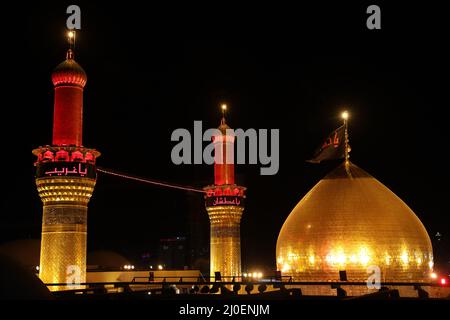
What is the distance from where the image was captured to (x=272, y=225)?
43.2 meters

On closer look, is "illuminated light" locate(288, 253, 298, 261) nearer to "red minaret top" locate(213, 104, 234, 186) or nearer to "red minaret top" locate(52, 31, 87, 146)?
"red minaret top" locate(213, 104, 234, 186)

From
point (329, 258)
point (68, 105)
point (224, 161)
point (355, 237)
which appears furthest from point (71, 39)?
point (355, 237)

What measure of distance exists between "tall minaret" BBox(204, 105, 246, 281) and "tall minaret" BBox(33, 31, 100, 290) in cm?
1169

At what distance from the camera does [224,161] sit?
3306cm

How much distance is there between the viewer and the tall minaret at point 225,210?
A: 3183 centimetres

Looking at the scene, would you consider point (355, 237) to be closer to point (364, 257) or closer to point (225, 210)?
point (364, 257)

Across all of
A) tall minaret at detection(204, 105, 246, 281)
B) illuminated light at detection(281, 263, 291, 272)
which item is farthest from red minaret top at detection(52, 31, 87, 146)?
tall minaret at detection(204, 105, 246, 281)

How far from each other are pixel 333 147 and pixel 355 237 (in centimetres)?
586

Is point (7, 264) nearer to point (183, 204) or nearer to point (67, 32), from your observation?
point (67, 32)

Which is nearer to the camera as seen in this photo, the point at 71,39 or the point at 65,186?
the point at 65,186

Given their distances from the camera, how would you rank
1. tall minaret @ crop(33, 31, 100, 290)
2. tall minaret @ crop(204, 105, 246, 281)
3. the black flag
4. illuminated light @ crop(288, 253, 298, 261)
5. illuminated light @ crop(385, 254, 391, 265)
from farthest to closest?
tall minaret @ crop(204, 105, 246, 281), the black flag, illuminated light @ crop(288, 253, 298, 261), illuminated light @ crop(385, 254, 391, 265), tall minaret @ crop(33, 31, 100, 290)

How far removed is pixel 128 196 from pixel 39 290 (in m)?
34.5

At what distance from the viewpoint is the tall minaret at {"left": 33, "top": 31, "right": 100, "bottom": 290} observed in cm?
2048
